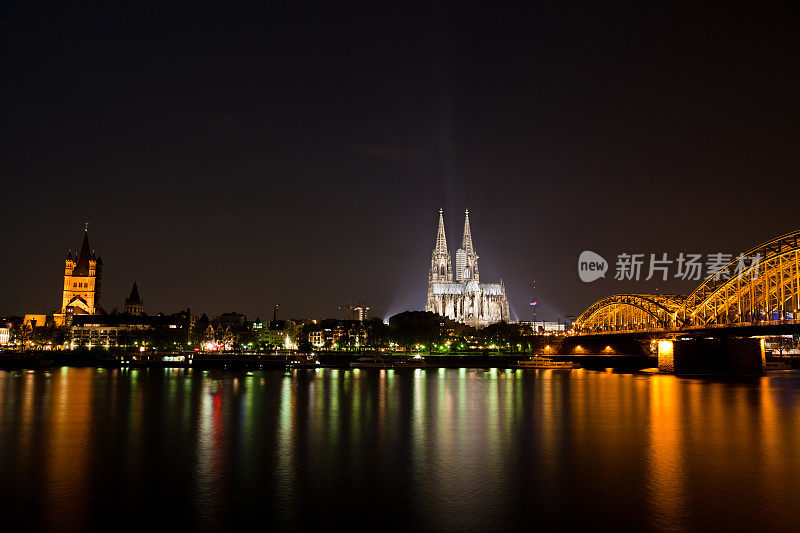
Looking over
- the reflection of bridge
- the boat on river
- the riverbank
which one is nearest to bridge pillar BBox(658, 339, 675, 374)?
the reflection of bridge

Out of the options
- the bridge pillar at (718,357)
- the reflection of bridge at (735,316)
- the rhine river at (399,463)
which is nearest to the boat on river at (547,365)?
the reflection of bridge at (735,316)

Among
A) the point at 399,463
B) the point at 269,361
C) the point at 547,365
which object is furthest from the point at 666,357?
the point at 399,463

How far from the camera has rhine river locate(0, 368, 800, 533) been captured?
24234 millimetres

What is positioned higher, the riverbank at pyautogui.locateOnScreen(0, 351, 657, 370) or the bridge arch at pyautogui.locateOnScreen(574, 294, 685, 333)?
the bridge arch at pyautogui.locateOnScreen(574, 294, 685, 333)

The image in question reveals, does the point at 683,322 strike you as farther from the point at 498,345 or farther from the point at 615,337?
the point at 498,345

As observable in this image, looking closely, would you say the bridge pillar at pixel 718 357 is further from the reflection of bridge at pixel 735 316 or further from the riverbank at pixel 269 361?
the riverbank at pixel 269 361

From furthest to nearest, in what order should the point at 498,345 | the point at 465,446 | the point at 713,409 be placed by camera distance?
1. the point at 498,345
2. the point at 713,409
3. the point at 465,446

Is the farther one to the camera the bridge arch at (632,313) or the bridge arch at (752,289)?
the bridge arch at (632,313)

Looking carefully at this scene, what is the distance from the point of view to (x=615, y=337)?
128125 mm

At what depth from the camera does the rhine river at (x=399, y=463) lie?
2423 centimetres

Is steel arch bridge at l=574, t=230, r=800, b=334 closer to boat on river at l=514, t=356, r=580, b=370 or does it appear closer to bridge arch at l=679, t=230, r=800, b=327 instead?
bridge arch at l=679, t=230, r=800, b=327

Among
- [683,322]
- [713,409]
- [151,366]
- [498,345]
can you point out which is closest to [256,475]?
[713,409]

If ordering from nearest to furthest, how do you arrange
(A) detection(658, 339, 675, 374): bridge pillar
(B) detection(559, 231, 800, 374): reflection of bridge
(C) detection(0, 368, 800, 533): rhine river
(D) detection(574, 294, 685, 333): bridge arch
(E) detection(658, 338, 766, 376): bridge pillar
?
1. (C) detection(0, 368, 800, 533): rhine river
2. (B) detection(559, 231, 800, 374): reflection of bridge
3. (E) detection(658, 338, 766, 376): bridge pillar
4. (A) detection(658, 339, 675, 374): bridge pillar
5. (D) detection(574, 294, 685, 333): bridge arch

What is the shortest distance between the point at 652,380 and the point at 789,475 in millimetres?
61445
